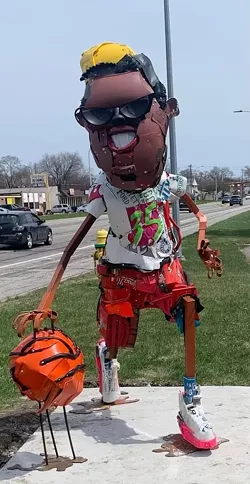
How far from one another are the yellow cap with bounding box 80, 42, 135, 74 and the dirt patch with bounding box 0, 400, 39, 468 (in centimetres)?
236

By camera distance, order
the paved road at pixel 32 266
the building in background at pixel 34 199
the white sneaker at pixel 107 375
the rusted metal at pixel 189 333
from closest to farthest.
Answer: the rusted metal at pixel 189 333 → the white sneaker at pixel 107 375 → the paved road at pixel 32 266 → the building in background at pixel 34 199

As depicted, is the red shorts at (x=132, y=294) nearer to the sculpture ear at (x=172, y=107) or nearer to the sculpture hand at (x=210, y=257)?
the sculpture hand at (x=210, y=257)

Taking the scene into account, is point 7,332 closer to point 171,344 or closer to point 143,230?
point 171,344

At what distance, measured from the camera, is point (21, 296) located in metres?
11.4

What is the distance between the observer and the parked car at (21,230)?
23.3m

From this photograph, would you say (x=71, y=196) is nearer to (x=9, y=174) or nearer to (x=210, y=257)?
(x=9, y=174)

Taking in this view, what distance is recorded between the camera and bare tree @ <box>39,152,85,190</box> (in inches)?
4830

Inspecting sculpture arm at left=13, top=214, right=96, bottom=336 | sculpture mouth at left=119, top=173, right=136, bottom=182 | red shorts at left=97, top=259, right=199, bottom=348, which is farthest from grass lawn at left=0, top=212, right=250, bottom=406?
sculpture mouth at left=119, top=173, right=136, bottom=182

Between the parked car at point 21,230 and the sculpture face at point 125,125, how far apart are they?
1966cm

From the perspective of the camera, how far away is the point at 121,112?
376 centimetres

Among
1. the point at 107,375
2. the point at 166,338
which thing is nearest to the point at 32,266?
the point at 166,338

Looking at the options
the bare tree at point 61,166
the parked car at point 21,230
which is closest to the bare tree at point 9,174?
the bare tree at point 61,166

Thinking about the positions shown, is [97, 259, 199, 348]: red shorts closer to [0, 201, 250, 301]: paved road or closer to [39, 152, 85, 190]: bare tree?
[0, 201, 250, 301]: paved road

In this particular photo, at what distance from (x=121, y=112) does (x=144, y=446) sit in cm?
195
